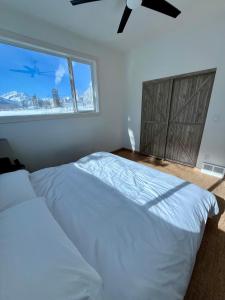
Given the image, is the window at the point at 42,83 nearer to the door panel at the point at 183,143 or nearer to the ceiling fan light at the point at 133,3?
the ceiling fan light at the point at 133,3

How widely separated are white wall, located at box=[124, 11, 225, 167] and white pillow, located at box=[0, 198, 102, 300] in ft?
9.61

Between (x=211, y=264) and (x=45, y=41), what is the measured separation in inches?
147

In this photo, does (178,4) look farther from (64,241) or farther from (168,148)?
(64,241)

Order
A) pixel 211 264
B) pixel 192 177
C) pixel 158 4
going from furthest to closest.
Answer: pixel 192 177 < pixel 158 4 < pixel 211 264

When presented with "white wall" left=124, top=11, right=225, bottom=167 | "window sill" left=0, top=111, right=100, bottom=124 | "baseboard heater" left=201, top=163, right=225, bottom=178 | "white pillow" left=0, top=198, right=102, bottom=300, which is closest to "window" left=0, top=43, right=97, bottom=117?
"window sill" left=0, top=111, right=100, bottom=124

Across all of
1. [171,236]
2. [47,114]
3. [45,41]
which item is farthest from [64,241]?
[45,41]

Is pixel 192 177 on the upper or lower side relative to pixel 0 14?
lower

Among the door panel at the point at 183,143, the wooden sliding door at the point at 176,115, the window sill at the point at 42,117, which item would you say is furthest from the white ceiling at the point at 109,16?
the door panel at the point at 183,143

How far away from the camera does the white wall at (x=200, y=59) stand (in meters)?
2.31

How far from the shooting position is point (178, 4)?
1.95 m

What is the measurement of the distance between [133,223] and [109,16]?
2.93 meters

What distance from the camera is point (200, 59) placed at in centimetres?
247

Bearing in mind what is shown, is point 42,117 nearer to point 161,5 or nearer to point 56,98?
point 56,98

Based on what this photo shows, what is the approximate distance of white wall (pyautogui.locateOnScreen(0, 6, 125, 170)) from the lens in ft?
7.48
